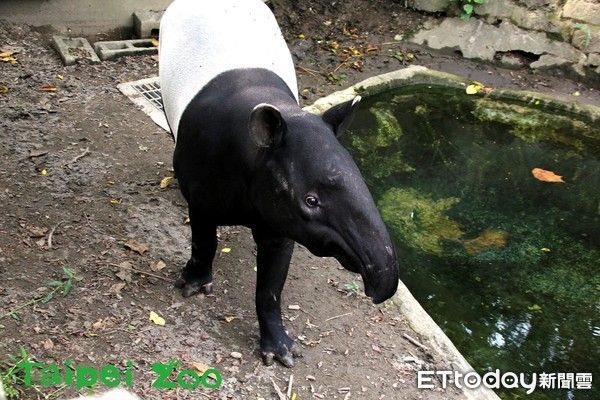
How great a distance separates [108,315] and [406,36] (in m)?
6.13

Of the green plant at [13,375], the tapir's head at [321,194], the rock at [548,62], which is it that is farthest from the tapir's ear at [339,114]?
the rock at [548,62]

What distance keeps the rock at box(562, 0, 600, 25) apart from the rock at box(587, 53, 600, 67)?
41 centimetres

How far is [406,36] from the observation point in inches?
342

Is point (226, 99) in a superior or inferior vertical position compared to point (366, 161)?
superior

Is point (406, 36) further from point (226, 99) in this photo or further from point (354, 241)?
point (354, 241)

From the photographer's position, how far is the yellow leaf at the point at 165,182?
17.0 feet

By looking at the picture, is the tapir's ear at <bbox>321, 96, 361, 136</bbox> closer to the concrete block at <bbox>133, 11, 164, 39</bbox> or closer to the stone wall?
the concrete block at <bbox>133, 11, 164, 39</bbox>

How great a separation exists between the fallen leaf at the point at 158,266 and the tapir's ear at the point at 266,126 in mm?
1739

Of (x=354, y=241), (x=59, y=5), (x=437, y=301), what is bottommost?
(x=437, y=301)

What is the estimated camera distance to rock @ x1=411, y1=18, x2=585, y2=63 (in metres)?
8.45

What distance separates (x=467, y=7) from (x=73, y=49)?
4.84 metres

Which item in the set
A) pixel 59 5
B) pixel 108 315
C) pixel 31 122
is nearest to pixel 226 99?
pixel 108 315

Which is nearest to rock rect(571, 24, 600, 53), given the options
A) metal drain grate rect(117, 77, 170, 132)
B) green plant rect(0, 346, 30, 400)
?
metal drain grate rect(117, 77, 170, 132)

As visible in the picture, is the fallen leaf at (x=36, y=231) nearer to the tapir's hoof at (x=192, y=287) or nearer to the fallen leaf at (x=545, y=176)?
the tapir's hoof at (x=192, y=287)
